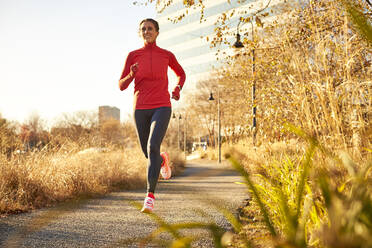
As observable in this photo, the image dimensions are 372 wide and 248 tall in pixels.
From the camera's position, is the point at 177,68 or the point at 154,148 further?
the point at 177,68

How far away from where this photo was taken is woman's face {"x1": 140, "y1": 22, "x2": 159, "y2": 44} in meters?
4.14

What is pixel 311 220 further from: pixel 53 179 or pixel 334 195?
pixel 53 179

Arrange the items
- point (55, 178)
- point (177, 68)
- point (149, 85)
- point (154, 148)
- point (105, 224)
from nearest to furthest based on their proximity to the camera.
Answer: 1. point (105, 224)
2. point (154, 148)
3. point (149, 85)
4. point (177, 68)
5. point (55, 178)

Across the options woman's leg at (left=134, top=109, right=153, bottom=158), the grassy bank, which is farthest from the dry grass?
woman's leg at (left=134, top=109, right=153, bottom=158)

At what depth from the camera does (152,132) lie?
3.74 metres

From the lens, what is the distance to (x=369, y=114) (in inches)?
95.2

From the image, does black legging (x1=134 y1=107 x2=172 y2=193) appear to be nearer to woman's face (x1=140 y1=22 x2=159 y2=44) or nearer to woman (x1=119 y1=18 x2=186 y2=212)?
woman (x1=119 y1=18 x2=186 y2=212)

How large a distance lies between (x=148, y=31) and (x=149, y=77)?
60 centimetres

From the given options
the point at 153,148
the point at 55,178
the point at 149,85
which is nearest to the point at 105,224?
the point at 153,148

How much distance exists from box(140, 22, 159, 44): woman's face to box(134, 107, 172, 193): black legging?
0.96 m

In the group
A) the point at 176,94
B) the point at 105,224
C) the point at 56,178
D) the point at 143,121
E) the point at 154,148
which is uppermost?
the point at 176,94

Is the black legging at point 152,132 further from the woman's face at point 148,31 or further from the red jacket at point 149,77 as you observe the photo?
the woman's face at point 148,31

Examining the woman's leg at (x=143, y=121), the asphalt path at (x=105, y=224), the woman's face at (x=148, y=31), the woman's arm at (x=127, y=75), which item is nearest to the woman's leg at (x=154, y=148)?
the woman's leg at (x=143, y=121)

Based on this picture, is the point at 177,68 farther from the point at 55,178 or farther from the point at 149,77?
the point at 55,178
